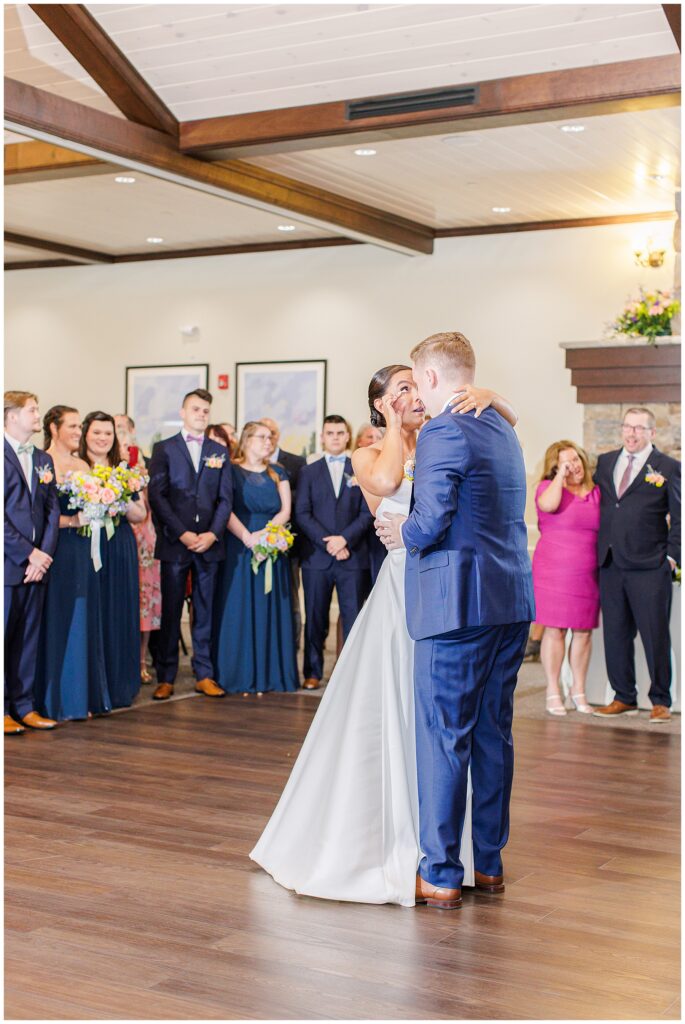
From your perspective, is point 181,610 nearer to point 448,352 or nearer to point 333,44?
point 333,44

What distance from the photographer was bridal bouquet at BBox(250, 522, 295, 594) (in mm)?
7617

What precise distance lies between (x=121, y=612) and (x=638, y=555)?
9.91 feet

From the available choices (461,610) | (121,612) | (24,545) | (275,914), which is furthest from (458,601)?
(121,612)

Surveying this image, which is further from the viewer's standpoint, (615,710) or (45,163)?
(45,163)

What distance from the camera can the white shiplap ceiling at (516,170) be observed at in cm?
796

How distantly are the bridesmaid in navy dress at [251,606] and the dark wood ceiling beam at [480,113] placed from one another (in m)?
1.83

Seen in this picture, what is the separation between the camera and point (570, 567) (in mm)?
7250

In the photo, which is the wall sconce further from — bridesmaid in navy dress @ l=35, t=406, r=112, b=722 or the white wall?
bridesmaid in navy dress @ l=35, t=406, r=112, b=722

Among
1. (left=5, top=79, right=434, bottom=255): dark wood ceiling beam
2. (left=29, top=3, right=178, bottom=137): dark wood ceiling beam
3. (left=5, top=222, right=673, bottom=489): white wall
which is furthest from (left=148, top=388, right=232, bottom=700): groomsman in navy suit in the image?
(left=5, top=222, right=673, bottom=489): white wall

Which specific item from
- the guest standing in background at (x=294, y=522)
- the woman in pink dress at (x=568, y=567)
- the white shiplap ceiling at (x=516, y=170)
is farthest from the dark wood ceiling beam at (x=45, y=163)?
the woman in pink dress at (x=568, y=567)

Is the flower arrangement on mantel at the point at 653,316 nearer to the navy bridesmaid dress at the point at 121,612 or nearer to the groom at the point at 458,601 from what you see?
the navy bridesmaid dress at the point at 121,612

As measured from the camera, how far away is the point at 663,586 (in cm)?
702

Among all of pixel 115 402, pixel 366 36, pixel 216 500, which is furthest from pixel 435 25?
pixel 115 402

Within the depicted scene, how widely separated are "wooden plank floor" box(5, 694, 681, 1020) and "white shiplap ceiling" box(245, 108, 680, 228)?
4263 mm
